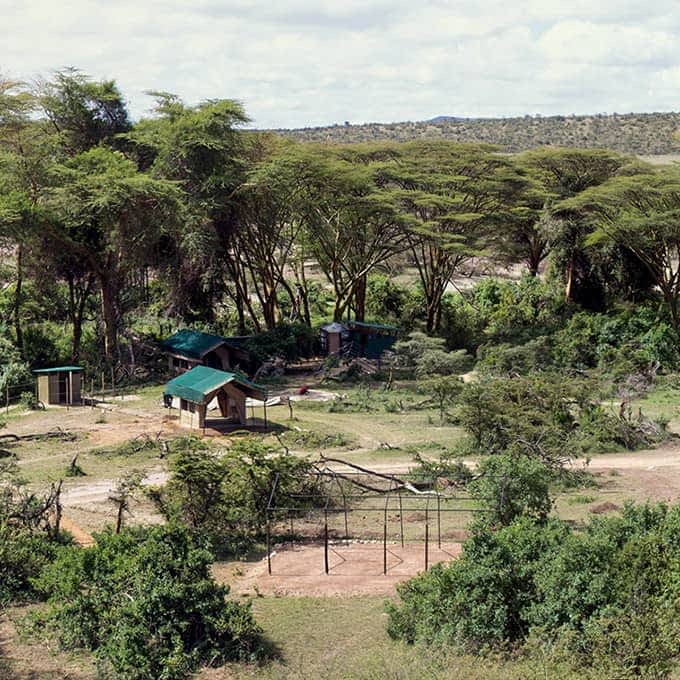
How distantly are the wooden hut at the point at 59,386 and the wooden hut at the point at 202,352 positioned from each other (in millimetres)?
4981

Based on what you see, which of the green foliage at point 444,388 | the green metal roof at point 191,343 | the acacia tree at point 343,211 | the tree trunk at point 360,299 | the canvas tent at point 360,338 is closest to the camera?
the green foliage at point 444,388

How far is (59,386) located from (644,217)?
25.0 m

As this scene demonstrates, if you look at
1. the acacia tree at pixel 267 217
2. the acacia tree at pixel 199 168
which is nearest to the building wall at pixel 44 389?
the acacia tree at pixel 199 168

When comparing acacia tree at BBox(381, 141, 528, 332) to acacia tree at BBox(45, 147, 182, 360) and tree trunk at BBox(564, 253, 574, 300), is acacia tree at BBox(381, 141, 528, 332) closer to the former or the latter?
tree trunk at BBox(564, 253, 574, 300)

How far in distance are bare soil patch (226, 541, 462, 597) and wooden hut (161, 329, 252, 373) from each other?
20375mm

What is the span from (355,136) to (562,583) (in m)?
123

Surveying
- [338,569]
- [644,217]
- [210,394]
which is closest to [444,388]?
[210,394]

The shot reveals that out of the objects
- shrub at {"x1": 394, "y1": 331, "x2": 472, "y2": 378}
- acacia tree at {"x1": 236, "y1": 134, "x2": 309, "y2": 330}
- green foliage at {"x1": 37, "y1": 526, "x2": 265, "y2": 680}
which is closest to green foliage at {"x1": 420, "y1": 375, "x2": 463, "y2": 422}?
shrub at {"x1": 394, "y1": 331, "x2": 472, "y2": 378}

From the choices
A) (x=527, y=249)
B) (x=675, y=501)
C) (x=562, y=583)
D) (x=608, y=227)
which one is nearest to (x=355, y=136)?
(x=527, y=249)

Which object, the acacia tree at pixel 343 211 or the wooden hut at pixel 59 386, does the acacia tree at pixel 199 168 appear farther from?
the wooden hut at pixel 59 386

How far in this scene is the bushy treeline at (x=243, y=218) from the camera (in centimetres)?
4347

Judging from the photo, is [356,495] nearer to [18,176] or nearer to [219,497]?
[219,497]

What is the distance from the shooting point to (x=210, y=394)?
35500 millimetres

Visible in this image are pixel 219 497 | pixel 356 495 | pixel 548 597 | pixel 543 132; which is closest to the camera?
pixel 548 597
